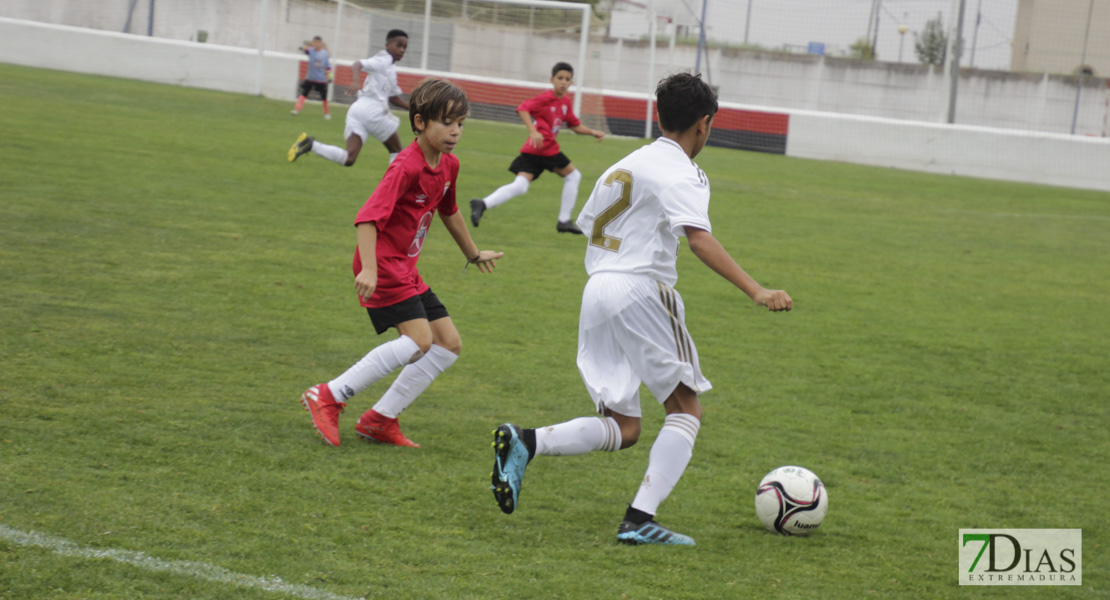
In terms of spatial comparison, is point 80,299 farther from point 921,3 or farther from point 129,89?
point 921,3

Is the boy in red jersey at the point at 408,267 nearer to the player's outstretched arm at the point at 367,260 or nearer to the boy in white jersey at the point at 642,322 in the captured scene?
the player's outstretched arm at the point at 367,260

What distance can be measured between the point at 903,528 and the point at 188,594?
2674 millimetres

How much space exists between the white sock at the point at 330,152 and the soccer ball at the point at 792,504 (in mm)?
9562

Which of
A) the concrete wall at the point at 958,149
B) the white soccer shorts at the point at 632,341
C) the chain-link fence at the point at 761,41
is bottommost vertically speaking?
the white soccer shorts at the point at 632,341

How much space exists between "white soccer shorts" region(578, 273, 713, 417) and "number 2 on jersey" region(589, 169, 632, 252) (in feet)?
0.42

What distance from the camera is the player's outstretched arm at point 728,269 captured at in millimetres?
3184

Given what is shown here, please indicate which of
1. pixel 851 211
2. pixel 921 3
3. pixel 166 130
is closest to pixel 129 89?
pixel 166 130

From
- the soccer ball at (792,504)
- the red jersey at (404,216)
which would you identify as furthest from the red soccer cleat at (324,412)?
the soccer ball at (792,504)

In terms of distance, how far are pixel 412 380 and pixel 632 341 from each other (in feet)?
4.27

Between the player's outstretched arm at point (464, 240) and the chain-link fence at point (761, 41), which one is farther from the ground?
the chain-link fence at point (761, 41)

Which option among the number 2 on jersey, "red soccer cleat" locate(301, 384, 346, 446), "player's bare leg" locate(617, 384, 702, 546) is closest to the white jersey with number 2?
the number 2 on jersey

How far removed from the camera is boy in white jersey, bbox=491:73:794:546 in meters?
3.61

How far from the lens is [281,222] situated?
9.75 meters

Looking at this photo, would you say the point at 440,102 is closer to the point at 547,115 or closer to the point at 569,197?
the point at 569,197
